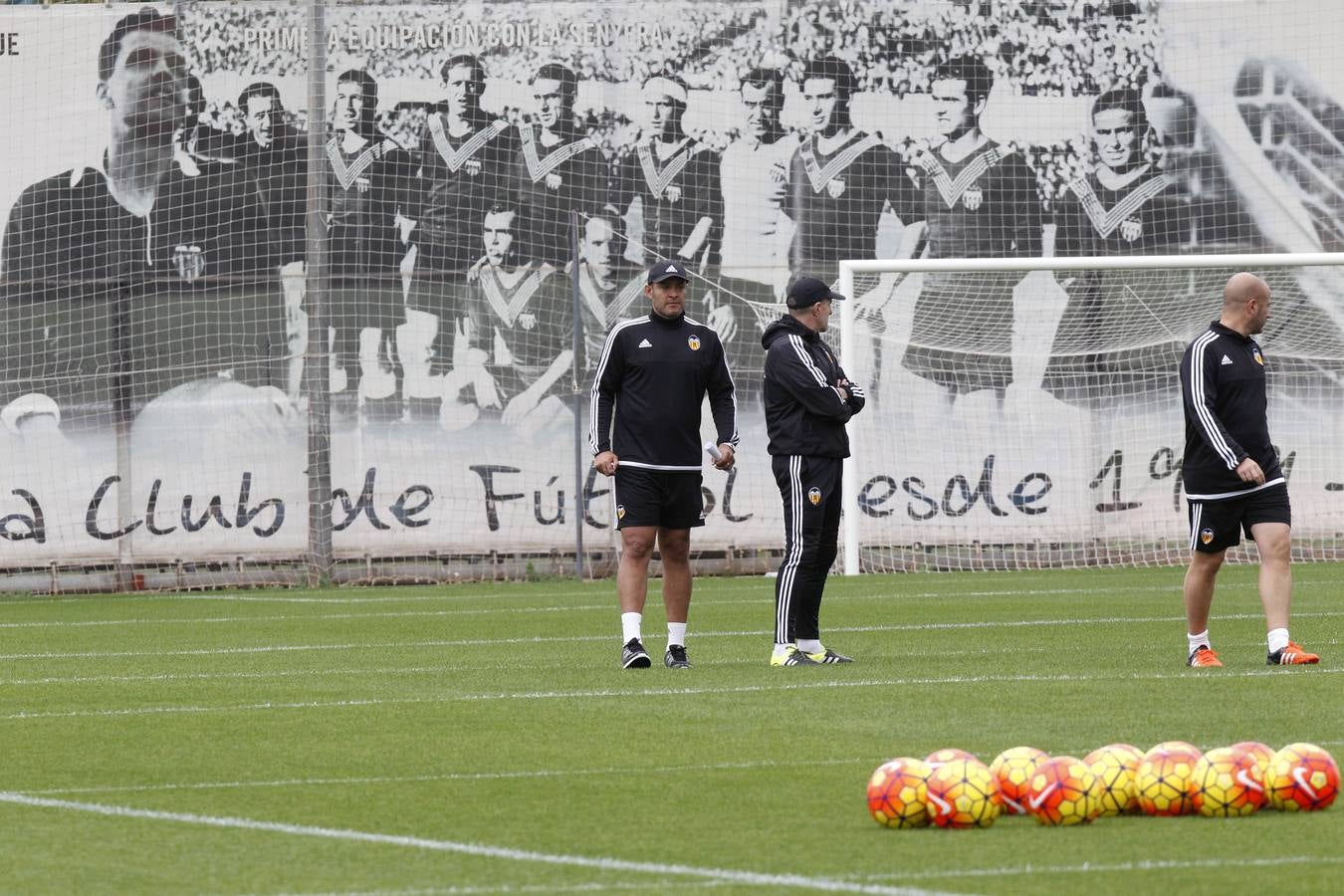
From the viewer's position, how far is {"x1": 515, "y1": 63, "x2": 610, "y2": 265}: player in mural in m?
25.8

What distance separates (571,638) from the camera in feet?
47.7

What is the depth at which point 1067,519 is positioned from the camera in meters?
24.4

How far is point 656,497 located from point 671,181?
14552 mm

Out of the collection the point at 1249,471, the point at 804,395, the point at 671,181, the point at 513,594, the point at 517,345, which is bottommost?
the point at 513,594

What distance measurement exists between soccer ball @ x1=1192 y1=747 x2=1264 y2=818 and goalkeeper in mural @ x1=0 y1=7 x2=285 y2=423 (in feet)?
61.8

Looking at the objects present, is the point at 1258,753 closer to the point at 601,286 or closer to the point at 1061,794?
the point at 1061,794

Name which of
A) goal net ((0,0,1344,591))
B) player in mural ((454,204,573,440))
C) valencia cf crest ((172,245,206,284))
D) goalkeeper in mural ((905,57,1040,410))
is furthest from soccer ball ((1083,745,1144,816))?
goalkeeper in mural ((905,57,1040,410))

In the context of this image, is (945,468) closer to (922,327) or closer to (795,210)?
(922,327)

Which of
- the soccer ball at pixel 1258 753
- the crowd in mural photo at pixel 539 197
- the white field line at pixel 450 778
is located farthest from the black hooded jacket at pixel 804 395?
the crowd in mural photo at pixel 539 197

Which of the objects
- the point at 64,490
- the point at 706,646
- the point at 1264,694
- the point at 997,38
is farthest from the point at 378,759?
the point at 997,38

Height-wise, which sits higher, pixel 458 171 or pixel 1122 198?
pixel 458 171

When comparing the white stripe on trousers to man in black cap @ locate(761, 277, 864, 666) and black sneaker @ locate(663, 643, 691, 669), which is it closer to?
man in black cap @ locate(761, 277, 864, 666)

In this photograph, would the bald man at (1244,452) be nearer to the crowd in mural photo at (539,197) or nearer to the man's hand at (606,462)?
the man's hand at (606,462)

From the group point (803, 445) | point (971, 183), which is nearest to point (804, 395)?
point (803, 445)
